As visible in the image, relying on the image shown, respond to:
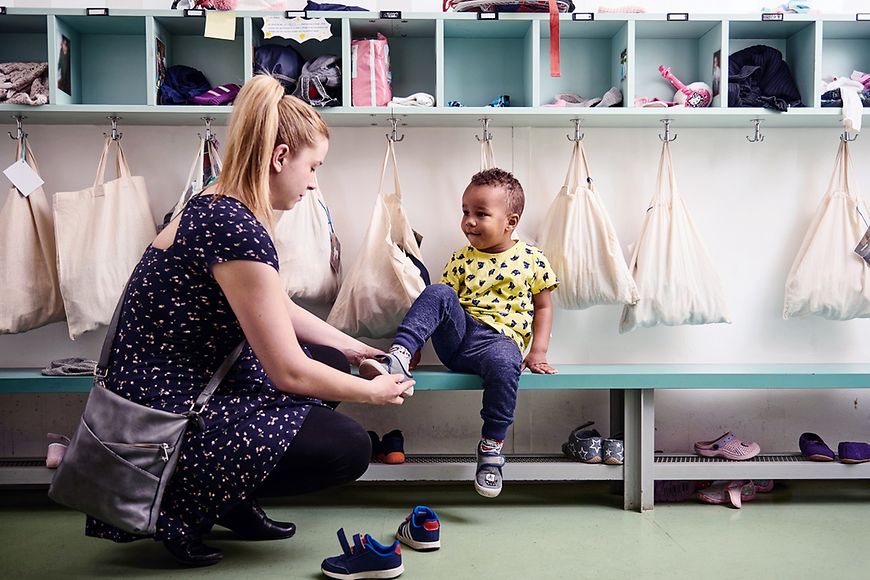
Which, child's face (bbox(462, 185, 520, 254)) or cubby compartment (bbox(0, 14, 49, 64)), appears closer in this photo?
child's face (bbox(462, 185, 520, 254))

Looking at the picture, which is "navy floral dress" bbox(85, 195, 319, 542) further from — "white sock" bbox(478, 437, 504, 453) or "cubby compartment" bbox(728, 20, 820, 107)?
"cubby compartment" bbox(728, 20, 820, 107)

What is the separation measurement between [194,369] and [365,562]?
59 centimetres

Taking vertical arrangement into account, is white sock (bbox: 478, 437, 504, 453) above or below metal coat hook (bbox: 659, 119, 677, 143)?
below

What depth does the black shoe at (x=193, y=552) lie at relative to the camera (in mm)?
2016

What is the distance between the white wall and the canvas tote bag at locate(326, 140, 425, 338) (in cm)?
25

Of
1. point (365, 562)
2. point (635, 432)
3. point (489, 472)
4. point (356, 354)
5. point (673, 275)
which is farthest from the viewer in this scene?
point (673, 275)

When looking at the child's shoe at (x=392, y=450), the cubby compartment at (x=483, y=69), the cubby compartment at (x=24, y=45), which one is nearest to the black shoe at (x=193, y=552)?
the child's shoe at (x=392, y=450)

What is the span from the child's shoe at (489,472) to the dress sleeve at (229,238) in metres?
1.01

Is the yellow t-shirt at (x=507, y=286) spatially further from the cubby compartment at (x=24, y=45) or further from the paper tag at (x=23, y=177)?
the cubby compartment at (x=24, y=45)

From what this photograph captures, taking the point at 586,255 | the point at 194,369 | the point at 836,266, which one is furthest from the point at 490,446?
the point at 836,266

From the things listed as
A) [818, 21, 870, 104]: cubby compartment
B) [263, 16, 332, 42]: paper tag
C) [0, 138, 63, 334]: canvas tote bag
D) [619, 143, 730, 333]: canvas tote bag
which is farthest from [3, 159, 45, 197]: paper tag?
[818, 21, 870, 104]: cubby compartment

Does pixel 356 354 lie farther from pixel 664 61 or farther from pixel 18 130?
pixel 664 61

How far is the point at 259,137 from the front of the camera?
1.78 meters

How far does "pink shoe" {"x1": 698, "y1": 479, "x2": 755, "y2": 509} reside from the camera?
8.60 feet
